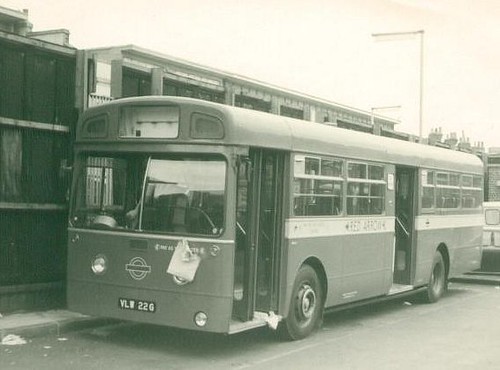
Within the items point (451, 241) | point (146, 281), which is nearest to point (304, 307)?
point (146, 281)

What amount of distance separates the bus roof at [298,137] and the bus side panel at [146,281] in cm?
134

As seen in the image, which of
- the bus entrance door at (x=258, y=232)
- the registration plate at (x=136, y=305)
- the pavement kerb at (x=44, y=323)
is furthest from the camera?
the pavement kerb at (x=44, y=323)

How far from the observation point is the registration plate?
8.30 m

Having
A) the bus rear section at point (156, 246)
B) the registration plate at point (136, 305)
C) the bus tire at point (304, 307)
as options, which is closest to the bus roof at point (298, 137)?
the bus rear section at point (156, 246)

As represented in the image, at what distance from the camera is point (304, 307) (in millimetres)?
9664

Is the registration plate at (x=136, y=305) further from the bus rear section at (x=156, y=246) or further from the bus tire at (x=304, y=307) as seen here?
the bus tire at (x=304, y=307)

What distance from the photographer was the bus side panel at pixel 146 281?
8031 mm

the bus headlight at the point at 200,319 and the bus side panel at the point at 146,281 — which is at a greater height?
the bus side panel at the point at 146,281

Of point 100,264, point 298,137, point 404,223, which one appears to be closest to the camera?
point 100,264

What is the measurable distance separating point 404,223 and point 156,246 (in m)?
6.21

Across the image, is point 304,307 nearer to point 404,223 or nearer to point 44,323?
point 44,323

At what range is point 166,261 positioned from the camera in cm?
825

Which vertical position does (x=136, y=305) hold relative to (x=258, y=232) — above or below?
below

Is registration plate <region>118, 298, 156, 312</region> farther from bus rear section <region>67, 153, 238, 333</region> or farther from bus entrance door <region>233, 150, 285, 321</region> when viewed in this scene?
bus entrance door <region>233, 150, 285, 321</region>
